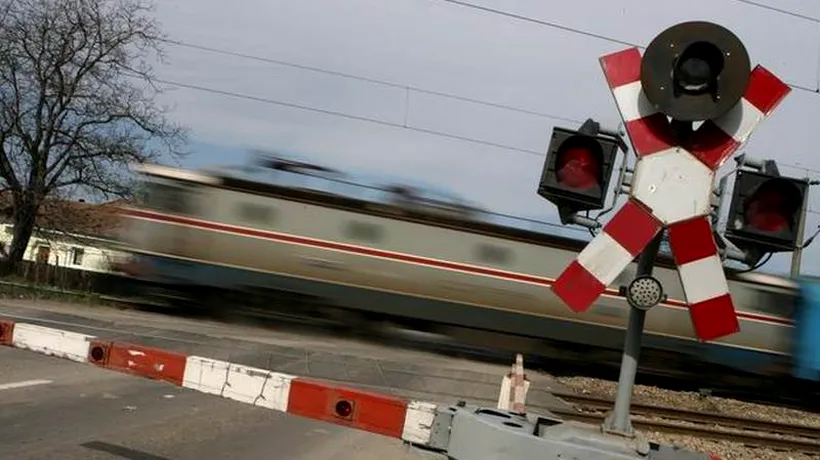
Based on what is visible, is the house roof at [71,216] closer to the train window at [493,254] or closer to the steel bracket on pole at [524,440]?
the train window at [493,254]

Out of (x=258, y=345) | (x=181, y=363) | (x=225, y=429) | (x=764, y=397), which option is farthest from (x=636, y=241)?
(x=764, y=397)

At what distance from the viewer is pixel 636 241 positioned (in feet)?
10.9

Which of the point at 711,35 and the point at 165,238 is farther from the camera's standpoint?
the point at 165,238

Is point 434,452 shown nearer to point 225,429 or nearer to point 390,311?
point 225,429

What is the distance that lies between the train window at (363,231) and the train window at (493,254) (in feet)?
8.01

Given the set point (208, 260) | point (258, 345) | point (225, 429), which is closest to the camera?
point (225, 429)

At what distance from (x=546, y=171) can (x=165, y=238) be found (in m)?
15.0

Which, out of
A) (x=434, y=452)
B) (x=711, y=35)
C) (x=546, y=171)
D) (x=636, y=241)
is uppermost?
(x=711, y=35)

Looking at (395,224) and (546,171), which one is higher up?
(395,224)

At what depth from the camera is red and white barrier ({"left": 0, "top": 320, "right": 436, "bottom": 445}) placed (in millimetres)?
3549

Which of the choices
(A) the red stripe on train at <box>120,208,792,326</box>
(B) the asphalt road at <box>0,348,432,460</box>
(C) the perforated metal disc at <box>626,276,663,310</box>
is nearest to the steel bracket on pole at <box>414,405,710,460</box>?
(C) the perforated metal disc at <box>626,276,663,310</box>

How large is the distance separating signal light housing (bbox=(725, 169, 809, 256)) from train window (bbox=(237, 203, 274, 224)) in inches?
580

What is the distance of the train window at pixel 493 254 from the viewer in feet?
63.4

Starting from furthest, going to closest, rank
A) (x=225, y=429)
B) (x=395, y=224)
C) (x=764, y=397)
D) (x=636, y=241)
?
(x=764, y=397)
(x=395, y=224)
(x=225, y=429)
(x=636, y=241)
